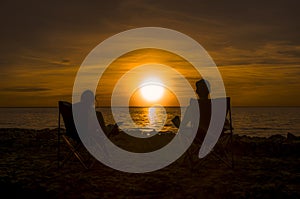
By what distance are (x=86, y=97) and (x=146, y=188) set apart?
98.3 inches

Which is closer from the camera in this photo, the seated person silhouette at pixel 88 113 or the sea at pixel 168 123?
the seated person silhouette at pixel 88 113

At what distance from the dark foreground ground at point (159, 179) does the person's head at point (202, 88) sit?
4.72ft

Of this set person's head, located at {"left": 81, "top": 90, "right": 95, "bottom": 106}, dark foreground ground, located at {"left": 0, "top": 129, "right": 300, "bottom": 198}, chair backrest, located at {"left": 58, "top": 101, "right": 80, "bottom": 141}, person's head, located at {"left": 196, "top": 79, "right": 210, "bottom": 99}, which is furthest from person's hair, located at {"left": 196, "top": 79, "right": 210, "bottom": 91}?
chair backrest, located at {"left": 58, "top": 101, "right": 80, "bottom": 141}

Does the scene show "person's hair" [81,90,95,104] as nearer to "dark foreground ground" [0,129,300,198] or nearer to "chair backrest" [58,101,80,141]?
"chair backrest" [58,101,80,141]

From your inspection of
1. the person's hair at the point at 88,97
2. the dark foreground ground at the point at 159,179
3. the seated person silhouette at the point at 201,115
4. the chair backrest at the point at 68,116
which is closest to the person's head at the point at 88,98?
the person's hair at the point at 88,97

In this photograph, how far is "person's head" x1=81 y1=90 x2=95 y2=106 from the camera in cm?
706

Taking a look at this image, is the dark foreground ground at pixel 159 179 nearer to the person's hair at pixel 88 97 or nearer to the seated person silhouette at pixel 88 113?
the seated person silhouette at pixel 88 113

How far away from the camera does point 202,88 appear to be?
22.6 feet

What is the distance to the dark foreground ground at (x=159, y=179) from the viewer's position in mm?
4996

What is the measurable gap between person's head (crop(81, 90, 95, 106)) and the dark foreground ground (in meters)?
1.31

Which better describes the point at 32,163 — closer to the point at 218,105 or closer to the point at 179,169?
the point at 179,169

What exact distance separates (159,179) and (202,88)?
6.53 feet


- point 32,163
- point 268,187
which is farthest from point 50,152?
point 268,187

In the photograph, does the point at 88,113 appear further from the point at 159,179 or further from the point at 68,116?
the point at 159,179
